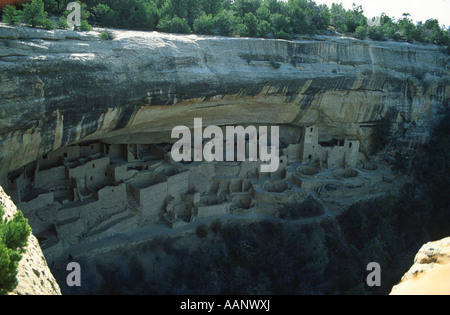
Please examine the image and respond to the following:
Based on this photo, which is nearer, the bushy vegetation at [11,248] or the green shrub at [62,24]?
the bushy vegetation at [11,248]

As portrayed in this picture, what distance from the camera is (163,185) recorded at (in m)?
13.3

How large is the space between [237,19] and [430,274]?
13.7 metres

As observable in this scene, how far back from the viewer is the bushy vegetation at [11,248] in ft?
13.2

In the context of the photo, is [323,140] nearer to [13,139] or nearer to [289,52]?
[289,52]

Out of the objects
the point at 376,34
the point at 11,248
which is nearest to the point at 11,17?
the point at 11,248

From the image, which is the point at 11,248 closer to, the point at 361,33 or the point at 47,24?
the point at 47,24

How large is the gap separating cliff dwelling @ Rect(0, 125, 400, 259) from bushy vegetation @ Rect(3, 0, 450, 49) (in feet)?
14.6

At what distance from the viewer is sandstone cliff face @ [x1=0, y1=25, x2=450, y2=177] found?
855cm

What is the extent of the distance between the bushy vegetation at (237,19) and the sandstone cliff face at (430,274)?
11.8m

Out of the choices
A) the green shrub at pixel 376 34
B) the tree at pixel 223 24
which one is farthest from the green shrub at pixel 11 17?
the green shrub at pixel 376 34

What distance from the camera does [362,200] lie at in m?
15.7

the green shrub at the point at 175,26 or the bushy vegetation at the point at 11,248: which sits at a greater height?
the green shrub at the point at 175,26

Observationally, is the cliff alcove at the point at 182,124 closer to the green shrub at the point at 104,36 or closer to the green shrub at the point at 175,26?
the green shrub at the point at 104,36
